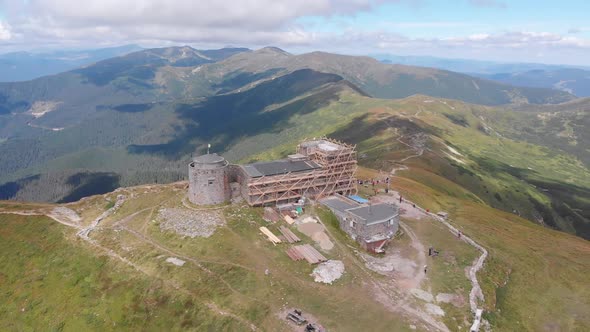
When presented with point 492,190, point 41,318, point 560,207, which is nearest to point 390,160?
point 492,190

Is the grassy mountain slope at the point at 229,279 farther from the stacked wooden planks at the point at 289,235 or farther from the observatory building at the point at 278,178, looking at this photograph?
the observatory building at the point at 278,178

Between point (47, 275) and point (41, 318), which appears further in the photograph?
point (47, 275)

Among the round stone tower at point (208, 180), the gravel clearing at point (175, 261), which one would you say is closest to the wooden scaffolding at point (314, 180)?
the round stone tower at point (208, 180)

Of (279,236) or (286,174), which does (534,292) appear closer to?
(279,236)

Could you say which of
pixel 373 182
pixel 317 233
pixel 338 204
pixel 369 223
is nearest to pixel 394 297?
pixel 369 223

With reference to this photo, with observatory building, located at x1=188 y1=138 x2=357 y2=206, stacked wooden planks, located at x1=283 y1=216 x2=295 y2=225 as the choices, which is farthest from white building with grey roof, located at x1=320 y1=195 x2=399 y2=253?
observatory building, located at x1=188 y1=138 x2=357 y2=206

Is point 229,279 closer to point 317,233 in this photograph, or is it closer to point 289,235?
point 289,235
